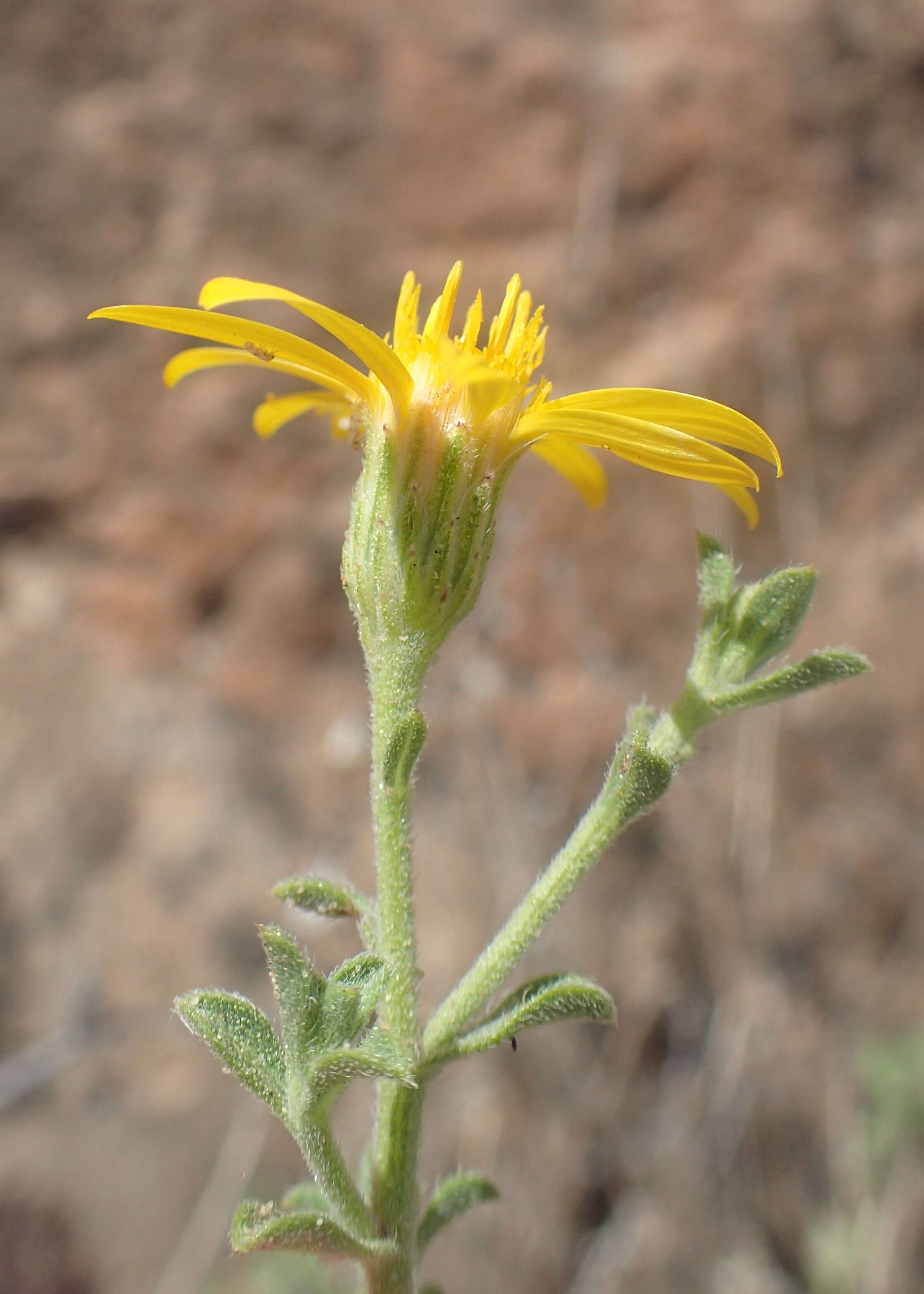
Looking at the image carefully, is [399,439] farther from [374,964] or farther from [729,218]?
[729,218]

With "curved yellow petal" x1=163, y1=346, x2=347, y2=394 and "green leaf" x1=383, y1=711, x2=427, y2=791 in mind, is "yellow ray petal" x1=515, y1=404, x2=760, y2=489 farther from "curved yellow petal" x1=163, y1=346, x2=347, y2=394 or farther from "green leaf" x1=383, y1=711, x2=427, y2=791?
"green leaf" x1=383, y1=711, x2=427, y2=791

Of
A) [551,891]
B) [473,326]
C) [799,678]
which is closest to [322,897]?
[551,891]

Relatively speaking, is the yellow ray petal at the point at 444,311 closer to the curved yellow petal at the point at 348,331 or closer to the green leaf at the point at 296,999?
the curved yellow petal at the point at 348,331

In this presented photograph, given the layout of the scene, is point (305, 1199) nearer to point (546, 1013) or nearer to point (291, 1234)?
point (291, 1234)

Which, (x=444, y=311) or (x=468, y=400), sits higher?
(x=444, y=311)

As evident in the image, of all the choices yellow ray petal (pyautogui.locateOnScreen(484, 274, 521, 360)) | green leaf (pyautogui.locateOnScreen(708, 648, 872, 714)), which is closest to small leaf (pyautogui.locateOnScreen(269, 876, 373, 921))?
green leaf (pyautogui.locateOnScreen(708, 648, 872, 714))
